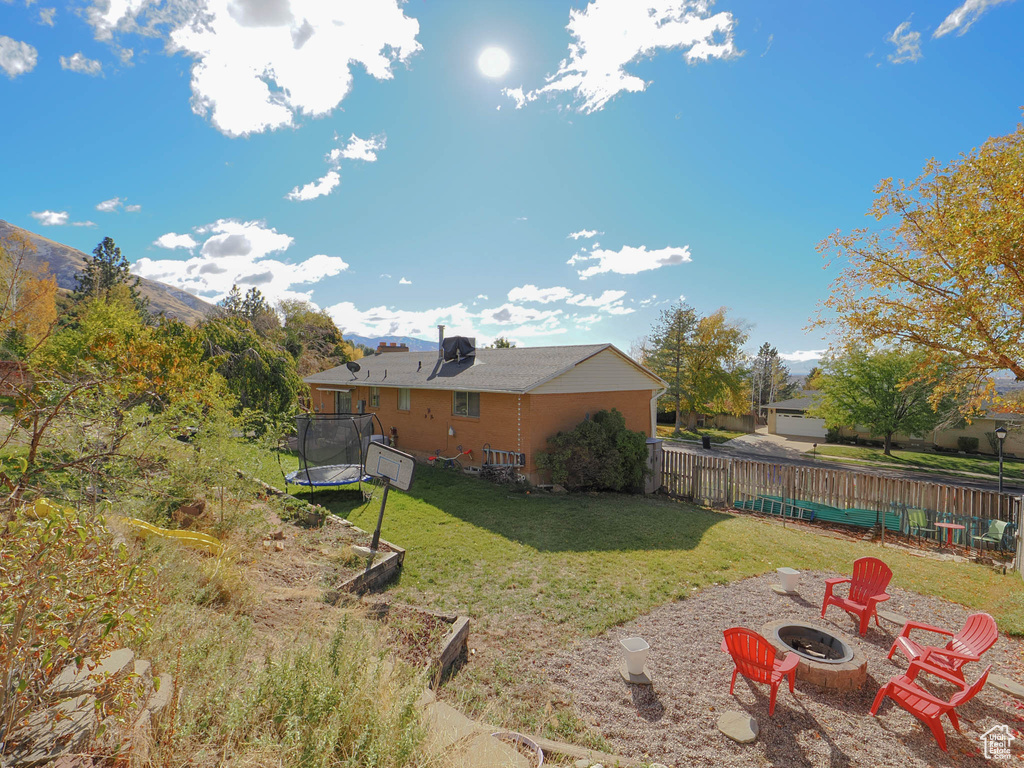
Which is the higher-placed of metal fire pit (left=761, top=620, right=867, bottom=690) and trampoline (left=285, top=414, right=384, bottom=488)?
trampoline (left=285, top=414, right=384, bottom=488)

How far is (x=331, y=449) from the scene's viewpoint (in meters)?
11.0

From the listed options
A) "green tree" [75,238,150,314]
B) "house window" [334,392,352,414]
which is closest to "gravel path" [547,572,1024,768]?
"house window" [334,392,352,414]

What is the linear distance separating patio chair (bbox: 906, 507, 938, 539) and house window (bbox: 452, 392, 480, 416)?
12352mm

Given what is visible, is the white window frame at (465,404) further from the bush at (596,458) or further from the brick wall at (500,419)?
the bush at (596,458)

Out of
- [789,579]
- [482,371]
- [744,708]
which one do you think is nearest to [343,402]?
[482,371]

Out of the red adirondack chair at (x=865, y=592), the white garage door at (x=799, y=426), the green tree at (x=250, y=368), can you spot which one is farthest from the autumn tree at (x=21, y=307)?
the white garage door at (x=799, y=426)

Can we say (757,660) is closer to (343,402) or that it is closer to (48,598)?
(48,598)

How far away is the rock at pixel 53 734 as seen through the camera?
1862mm

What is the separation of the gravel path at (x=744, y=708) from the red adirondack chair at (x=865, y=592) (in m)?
0.24

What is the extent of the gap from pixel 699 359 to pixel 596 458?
85.2 feet

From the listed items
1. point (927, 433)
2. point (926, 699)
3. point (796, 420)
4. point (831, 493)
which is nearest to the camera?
point (926, 699)

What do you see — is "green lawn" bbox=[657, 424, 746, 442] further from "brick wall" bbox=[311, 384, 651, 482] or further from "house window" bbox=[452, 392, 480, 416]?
"house window" bbox=[452, 392, 480, 416]

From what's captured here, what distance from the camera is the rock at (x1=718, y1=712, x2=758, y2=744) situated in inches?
145

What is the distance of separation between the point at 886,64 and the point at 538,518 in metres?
13.1
